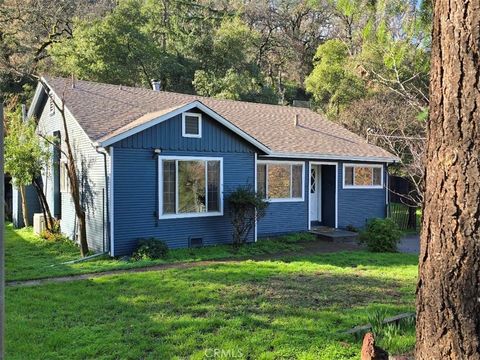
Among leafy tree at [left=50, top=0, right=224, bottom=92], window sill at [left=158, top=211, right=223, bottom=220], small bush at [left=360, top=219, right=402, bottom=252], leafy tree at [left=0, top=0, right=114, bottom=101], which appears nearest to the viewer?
window sill at [left=158, top=211, right=223, bottom=220]

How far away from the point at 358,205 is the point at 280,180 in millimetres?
3692

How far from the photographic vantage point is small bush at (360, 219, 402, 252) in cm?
1220

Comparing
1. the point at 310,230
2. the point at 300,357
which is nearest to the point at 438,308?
Answer: the point at 300,357

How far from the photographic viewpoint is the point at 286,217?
1469 cm

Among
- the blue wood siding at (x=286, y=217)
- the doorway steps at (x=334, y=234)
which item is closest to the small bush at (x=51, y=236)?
the blue wood siding at (x=286, y=217)

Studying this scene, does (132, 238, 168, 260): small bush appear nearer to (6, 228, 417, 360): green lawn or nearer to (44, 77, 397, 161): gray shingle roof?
(6, 228, 417, 360): green lawn

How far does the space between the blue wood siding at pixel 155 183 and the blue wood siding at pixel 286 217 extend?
1.61 m

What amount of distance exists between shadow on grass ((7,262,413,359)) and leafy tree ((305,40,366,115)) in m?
19.7

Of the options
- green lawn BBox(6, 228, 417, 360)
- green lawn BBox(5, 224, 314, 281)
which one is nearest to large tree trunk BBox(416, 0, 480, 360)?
green lawn BBox(6, 228, 417, 360)

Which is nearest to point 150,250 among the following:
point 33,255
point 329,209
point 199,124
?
point 33,255

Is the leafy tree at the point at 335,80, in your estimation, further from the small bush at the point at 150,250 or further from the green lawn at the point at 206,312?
the green lawn at the point at 206,312

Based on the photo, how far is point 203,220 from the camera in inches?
491

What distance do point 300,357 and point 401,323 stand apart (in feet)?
5.11

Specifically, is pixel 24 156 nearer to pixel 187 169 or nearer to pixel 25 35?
pixel 187 169
